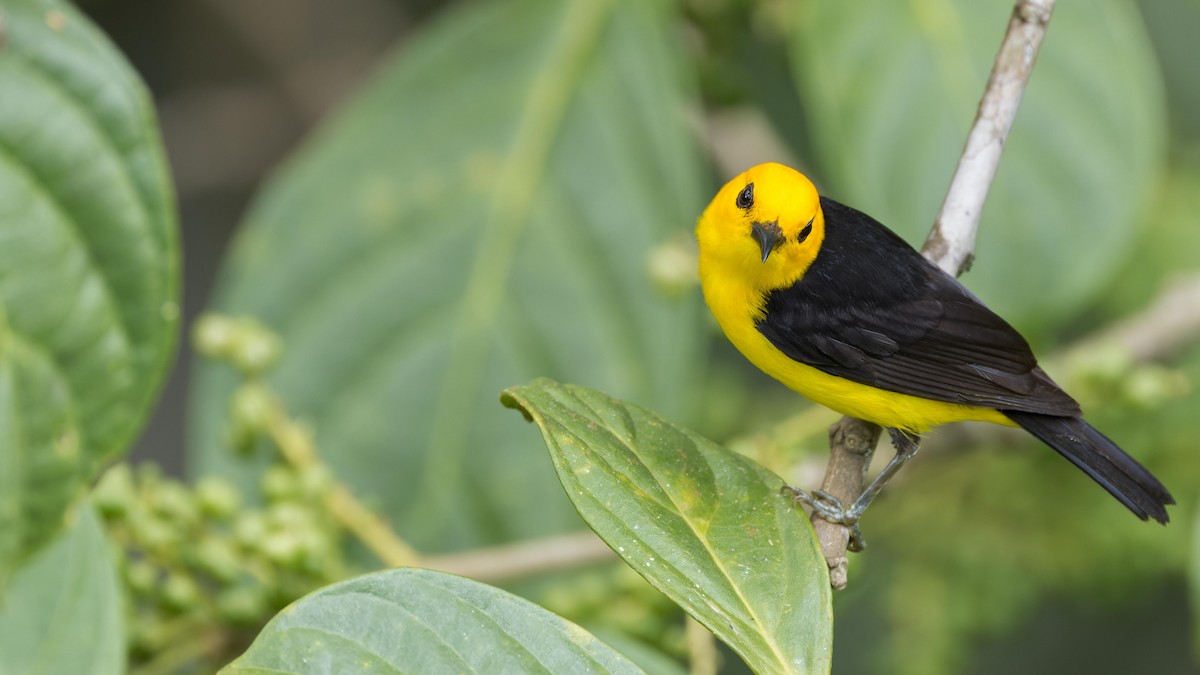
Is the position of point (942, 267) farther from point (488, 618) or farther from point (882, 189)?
point (488, 618)

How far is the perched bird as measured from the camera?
2.21 metres

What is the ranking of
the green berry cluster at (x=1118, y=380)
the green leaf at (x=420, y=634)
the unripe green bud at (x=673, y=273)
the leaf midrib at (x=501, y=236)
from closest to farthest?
the green leaf at (x=420, y=634) → the green berry cluster at (x=1118, y=380) → the unripe green bud at (x=673, y=273) → the leaf midrib at (x=501, y=236)

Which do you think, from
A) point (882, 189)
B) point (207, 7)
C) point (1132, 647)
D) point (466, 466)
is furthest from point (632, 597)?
point (207, 7)

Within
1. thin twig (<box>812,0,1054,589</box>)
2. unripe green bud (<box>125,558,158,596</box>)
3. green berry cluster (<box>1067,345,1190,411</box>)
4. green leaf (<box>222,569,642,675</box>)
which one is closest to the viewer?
green leaf (<box>222,569,642,675</box>)

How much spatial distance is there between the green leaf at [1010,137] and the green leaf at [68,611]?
174cm

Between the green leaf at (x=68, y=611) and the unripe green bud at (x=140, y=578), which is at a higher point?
the green leaf at (x=68, y=611)

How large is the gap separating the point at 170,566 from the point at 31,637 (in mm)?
402

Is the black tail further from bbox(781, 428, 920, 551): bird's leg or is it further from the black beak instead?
the black beak

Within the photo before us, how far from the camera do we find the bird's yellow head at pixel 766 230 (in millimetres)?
2275

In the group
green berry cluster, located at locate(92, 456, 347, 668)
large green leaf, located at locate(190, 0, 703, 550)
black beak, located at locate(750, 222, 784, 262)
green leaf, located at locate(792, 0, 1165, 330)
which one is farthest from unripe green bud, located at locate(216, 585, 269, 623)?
green leaf, located at locate(792, 0, 1165, 330)

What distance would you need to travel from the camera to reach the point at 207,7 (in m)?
4.89

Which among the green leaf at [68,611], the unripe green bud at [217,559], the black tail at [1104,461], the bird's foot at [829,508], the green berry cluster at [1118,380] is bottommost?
the unripe green bud at [217,559]

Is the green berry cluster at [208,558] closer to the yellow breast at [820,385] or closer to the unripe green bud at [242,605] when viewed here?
the unripe green bud at [242,605]

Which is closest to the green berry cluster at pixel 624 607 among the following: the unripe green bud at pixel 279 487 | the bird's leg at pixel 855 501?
the bird's leg at pixel 855 501
